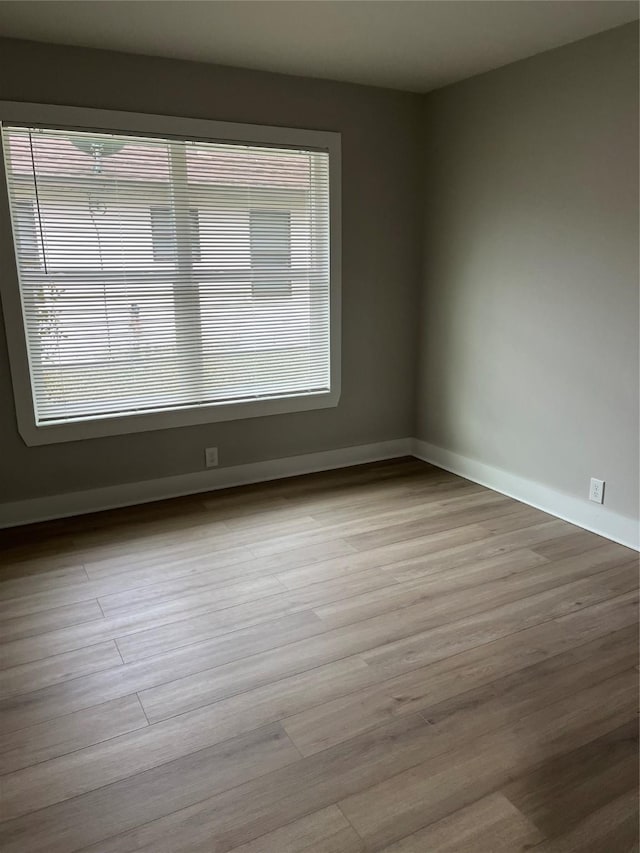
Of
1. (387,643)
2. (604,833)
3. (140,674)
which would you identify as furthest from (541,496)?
(140,674)

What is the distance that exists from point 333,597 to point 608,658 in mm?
1070

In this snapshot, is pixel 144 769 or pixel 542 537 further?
pixel 542 537

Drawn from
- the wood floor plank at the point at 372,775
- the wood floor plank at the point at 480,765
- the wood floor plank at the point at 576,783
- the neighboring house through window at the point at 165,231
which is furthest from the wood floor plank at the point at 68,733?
the neighboring house through window at the point at 165,231

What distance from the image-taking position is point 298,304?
13.2 ft

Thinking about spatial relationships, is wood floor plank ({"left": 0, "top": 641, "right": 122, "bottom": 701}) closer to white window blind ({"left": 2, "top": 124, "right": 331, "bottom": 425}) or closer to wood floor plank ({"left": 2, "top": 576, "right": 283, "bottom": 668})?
wood floor plank ({"left": 2, "top": 576, "right": 283, "bottom": 668})

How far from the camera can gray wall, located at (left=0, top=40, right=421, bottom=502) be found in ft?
10.6

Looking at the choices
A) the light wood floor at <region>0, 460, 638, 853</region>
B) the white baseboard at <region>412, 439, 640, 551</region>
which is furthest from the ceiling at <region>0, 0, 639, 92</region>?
the light wood floor at <region>0, 460, 638, 853</region>

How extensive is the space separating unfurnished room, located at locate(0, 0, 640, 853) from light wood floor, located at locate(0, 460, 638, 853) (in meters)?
0.01

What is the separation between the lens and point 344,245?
4082 mm

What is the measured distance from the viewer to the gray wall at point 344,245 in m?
3.23

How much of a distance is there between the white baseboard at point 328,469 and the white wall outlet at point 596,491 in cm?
4

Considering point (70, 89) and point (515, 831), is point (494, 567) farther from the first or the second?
point (70, 89)

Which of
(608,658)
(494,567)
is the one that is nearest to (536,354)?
(494,567)

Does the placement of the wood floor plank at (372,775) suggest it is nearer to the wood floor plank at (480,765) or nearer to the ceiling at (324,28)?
the wood floor plank at (480,765)
